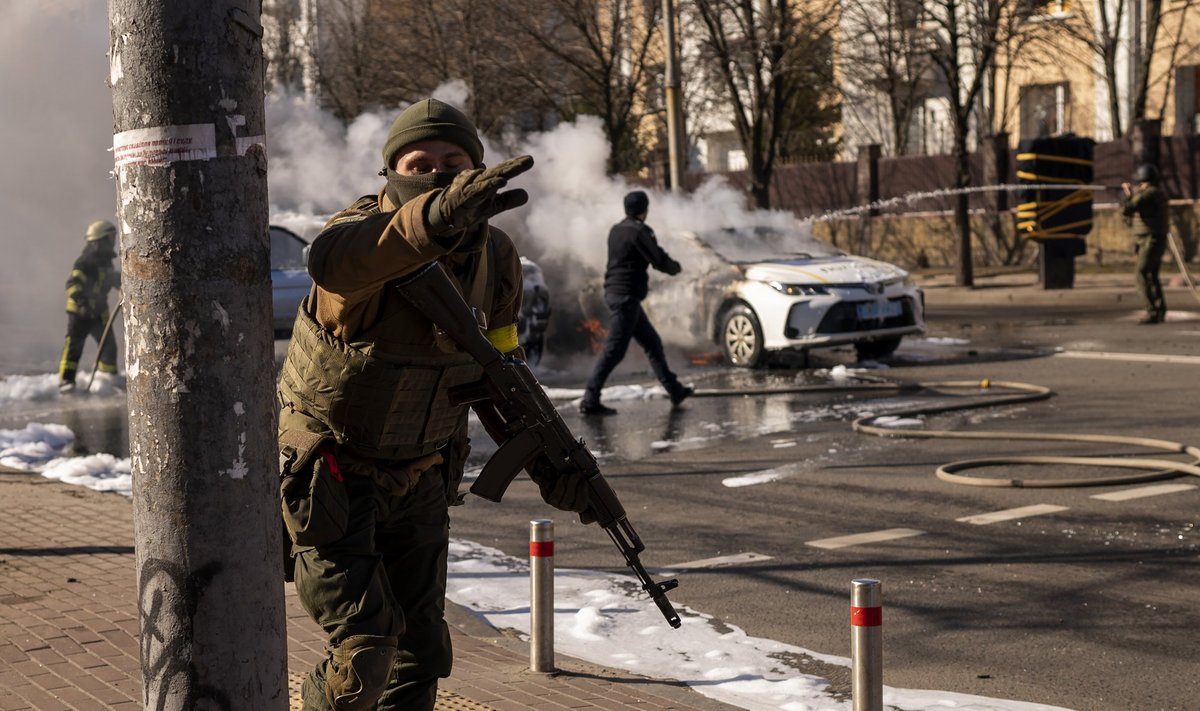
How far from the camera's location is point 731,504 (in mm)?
8719

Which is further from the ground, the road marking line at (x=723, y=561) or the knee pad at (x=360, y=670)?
the knee pad at (x=360, y=670)

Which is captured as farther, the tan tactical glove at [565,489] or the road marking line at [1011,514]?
the road marking line at [1011,514]

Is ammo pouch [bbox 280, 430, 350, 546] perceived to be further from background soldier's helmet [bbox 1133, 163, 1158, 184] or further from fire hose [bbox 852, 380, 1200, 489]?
background soldier's helmet [bbox 1133, 163, 1158, 184]

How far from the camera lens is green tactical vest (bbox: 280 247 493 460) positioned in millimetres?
3711

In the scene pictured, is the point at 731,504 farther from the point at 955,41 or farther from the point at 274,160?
the point at 955,41

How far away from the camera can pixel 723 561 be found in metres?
7.33

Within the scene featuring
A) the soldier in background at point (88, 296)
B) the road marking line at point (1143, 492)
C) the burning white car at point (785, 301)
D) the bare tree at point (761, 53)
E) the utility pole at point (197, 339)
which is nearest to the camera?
the utility pole at point (197, 339)

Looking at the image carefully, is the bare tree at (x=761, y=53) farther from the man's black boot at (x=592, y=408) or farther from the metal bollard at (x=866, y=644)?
the metal bollard at (x=866, y=644)

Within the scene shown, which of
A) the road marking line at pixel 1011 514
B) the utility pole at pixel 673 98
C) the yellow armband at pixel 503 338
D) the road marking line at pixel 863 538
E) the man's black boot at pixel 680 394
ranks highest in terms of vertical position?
the utility pole at pixel 673 98

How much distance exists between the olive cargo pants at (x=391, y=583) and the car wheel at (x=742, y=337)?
11.6 m

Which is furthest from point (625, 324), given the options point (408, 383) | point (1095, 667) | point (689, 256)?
point (408, 383)

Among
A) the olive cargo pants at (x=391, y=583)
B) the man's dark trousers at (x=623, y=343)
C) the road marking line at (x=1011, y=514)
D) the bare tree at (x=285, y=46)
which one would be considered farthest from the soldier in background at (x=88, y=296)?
the bare tree at (x=285, y=46)

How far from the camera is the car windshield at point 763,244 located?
1628cm

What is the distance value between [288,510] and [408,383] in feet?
1.40
